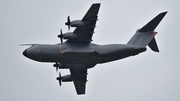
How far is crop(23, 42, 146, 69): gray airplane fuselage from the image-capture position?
146 feet

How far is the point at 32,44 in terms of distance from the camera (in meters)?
45.2

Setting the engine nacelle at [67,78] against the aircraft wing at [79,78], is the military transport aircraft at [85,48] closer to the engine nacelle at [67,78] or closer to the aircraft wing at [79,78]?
the aircraft wing at [79,78]

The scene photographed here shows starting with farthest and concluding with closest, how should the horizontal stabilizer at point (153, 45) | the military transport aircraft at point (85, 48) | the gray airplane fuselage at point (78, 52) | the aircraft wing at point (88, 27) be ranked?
the horizontal stabilizer at point (153, 45)
the gray airplane fuselage at point (78, 52)
the military transport aircraft at point (85, 48)
the aircraft wing at point (88, 27)

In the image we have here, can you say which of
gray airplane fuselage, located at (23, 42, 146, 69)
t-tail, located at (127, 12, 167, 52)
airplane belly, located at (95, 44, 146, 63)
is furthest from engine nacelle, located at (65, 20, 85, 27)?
t-tail, located at (127, 12, 167, 52)

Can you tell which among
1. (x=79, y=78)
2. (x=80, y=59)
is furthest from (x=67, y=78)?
(x=80, y=59)

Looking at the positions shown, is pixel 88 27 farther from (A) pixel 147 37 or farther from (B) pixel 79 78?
(B) pixel 79 78

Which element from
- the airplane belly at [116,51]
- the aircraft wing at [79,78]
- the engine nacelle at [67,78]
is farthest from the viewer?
the engine nacelle at [67,78]

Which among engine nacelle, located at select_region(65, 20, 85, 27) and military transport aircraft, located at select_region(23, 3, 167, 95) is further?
military transport aircraft, located at select_region(23, 3, 167, 95)

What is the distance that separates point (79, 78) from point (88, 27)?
7.85 m


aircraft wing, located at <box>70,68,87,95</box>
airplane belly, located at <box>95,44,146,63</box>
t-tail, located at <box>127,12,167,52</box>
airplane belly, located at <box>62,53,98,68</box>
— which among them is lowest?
aircraft wing, located at <box>70,68,87,95</box>

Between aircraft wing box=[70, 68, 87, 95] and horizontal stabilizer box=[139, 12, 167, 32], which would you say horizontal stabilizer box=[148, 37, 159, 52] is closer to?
horizontal stabilizer box=[139, 12, 167, 32]

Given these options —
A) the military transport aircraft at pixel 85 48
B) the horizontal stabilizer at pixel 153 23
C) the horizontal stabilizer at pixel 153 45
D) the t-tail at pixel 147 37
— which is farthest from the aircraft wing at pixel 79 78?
the horizontal stabilizer at pixel 153 23

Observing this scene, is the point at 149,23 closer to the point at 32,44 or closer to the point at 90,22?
the point at 90,22

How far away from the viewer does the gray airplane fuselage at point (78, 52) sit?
44.4 m
